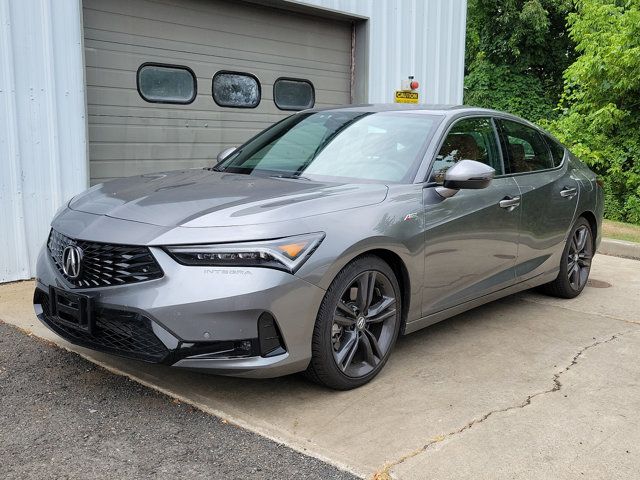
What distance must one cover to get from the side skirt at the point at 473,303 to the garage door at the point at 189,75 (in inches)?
146

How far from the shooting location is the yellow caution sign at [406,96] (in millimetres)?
8922

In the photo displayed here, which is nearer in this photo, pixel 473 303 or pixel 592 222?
pixel 473 303

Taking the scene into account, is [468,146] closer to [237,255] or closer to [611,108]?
[237,255]

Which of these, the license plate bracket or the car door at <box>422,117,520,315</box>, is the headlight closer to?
the license plate bracket

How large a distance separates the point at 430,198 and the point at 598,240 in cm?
268

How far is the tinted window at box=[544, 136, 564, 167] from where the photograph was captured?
5.32 m

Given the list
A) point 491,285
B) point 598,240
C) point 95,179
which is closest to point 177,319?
point 491,285

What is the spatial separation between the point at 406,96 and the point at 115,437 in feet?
22.9

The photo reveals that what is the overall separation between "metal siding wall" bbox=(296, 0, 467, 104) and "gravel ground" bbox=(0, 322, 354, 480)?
217 inches

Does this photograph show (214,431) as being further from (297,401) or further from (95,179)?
(95,179)

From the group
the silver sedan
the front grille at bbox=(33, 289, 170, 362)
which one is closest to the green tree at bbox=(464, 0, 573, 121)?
the silver sedan

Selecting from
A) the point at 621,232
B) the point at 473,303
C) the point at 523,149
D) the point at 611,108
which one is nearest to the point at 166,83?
the point at 523,149

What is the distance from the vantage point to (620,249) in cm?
780

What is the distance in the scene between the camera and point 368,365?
3.58m
